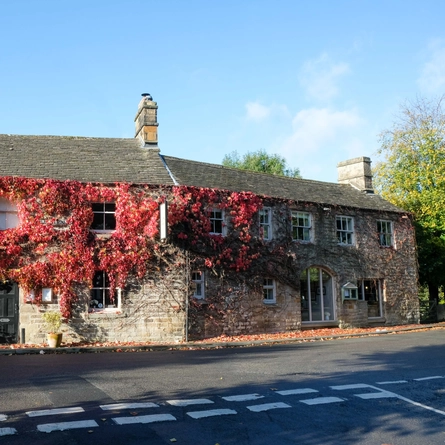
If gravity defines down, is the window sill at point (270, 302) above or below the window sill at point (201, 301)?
below

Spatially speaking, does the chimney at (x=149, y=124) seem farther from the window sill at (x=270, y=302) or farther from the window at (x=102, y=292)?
the window sill at (x=270, y=302)

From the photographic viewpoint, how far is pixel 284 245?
2438 centimetres

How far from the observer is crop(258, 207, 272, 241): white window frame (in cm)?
2402

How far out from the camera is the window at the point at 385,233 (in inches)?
1125

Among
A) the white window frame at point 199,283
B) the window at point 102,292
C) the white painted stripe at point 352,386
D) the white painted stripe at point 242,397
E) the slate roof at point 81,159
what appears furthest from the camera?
the white window frame at point 199,283

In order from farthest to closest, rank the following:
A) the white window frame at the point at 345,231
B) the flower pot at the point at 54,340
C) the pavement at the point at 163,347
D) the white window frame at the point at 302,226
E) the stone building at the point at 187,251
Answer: the white window frame at the point at 345,231
the white window frame at the point at 302,226
the stone building at the point at 187,251
the flower pot at the point at 54,340
the pavement at the point at 163,347

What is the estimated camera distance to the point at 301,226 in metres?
25.4

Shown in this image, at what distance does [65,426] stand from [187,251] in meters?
14.6

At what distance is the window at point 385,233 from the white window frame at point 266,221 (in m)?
7.33

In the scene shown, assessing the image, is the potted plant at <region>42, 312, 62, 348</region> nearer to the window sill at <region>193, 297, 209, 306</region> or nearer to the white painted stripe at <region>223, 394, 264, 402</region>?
the window sill at <region>193, 297, 209, 306</region>

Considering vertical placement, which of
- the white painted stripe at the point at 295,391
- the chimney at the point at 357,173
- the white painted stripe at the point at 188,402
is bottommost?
the white painted stripe at the point at 295,391

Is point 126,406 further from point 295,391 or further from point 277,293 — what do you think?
point 277,293

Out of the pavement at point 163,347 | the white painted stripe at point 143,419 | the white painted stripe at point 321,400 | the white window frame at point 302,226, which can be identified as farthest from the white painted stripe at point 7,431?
the white window frame at point 302,226

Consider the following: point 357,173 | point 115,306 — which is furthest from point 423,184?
point 115,306
